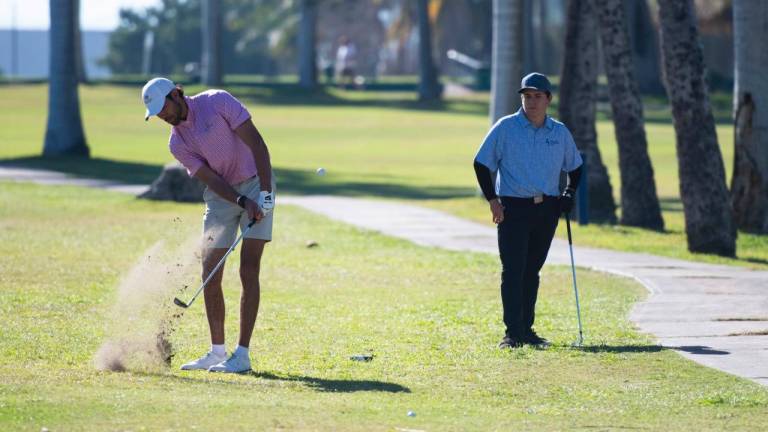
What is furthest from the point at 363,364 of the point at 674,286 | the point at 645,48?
the point at 645,48

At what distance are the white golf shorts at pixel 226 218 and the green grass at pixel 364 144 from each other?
8908 mm

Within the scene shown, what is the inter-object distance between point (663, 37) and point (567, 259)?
3.09 metres

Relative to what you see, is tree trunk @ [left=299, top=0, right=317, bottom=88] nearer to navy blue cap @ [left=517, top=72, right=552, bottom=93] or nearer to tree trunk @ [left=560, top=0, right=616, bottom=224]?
tree trunk @ [left=560, top=0, right=616, bottom=224]

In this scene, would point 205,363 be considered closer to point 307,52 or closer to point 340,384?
point 340,384

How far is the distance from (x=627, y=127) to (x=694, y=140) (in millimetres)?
4084

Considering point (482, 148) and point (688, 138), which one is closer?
point (482, 148)

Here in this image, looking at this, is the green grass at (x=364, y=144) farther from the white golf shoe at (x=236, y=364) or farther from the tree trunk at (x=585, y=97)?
the white golf shoe at (x=236, y=364)

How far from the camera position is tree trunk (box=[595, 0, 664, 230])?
22.8 metres

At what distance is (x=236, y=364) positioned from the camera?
10344mm

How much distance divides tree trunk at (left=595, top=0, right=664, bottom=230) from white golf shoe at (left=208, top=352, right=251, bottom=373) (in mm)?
13241

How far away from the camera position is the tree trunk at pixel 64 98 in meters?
34.8

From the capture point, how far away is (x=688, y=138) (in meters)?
18.9

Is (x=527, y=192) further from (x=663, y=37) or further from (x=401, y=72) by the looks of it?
(x=401, y=72)

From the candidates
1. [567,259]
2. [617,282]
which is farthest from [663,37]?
[617,282]
